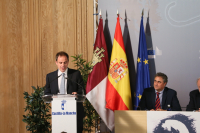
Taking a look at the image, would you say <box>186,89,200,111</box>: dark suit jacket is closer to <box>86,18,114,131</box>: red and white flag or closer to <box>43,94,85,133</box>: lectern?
<box>86,18,114,131</box>: red and white flag

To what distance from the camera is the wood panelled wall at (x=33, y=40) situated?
4570mm

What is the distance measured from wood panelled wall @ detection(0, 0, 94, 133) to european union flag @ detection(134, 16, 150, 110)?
100 centimetres

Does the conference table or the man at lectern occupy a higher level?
the man at lectern

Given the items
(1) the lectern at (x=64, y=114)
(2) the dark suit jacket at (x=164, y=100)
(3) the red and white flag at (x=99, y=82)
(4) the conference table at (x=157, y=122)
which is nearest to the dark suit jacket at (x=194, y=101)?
(2) the dark suit jacket at (x=164, y=100)

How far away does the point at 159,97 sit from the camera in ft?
11.9

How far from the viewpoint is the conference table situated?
2664mm

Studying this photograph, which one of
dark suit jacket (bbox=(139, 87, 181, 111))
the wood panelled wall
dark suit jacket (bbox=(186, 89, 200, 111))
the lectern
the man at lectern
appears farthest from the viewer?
the wood panelled wall

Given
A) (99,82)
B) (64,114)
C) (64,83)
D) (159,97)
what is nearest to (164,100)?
(159,97)

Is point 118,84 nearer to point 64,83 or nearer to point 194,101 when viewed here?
point 194,101

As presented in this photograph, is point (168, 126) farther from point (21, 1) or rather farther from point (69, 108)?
point (21, 1)

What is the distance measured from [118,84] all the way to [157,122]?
155 cm

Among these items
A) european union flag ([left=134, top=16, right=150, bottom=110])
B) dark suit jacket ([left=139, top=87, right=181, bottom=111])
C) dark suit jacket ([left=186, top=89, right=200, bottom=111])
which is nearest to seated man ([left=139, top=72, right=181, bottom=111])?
dark suit jacket ([left=139, top=87, right=181, bottom=111])

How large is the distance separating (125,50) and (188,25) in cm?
133

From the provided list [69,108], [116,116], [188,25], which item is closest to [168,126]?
[116,116]
